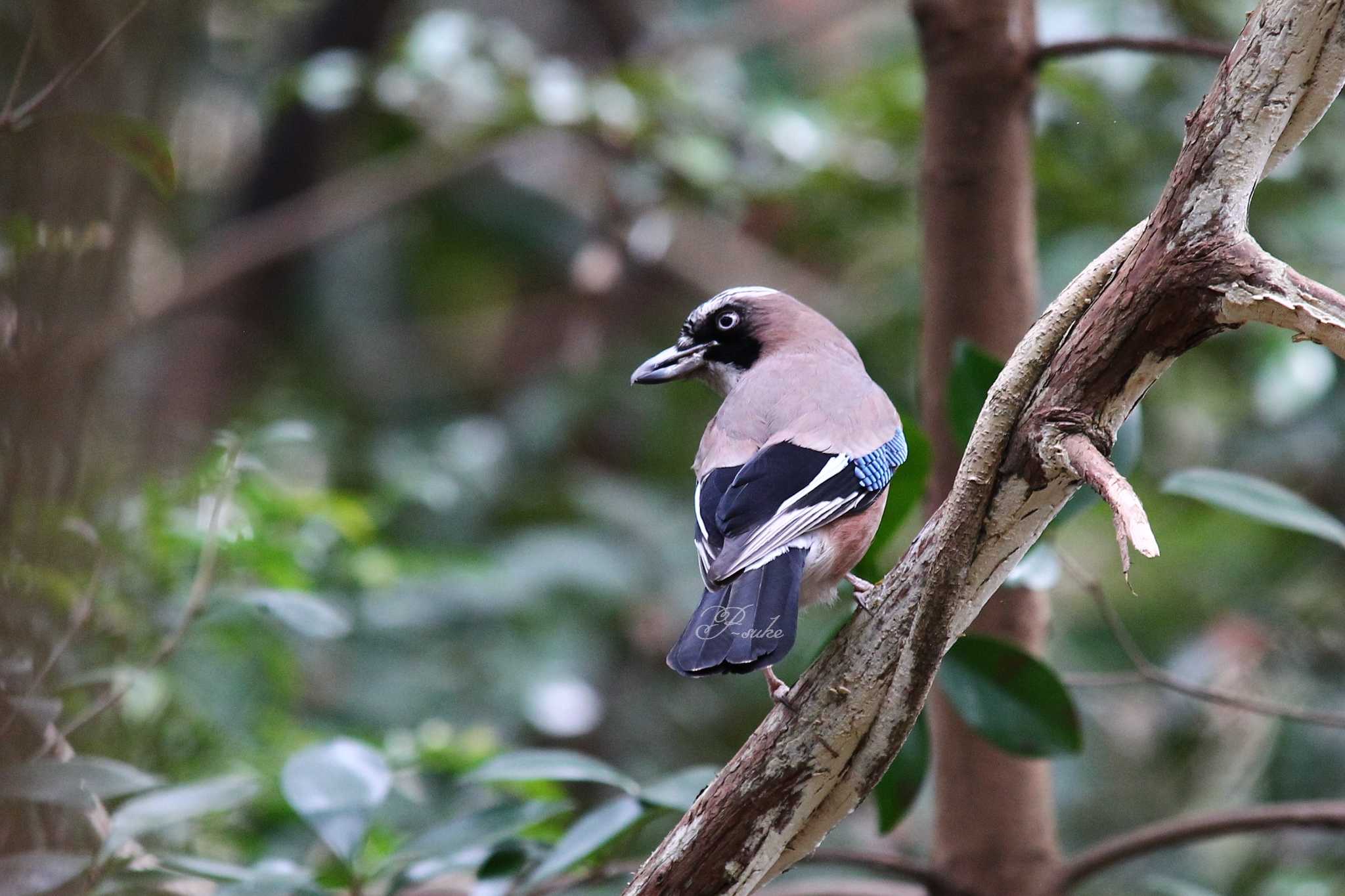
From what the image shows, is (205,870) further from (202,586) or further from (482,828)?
(202,586)

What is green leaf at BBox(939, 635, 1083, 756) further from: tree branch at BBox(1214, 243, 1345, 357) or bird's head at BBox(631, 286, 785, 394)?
tree branch at BBox(1214, 243, 1345, 357)

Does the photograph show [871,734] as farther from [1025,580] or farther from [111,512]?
[111,512]

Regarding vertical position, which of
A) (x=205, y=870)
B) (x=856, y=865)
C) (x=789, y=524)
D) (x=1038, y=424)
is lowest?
(x=856, y=865)

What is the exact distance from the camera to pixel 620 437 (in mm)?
5664

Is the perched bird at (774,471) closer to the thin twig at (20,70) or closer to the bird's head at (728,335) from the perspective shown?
the bird's head at (728,335)

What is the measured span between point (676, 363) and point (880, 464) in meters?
0.55

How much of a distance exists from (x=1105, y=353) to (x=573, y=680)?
99.4 inches

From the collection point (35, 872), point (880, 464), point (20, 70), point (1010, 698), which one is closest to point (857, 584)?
point (880, 464)

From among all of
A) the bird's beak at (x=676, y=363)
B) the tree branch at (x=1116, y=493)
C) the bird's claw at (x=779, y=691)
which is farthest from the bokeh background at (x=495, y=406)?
the tree branch at (x=1116, y=493)

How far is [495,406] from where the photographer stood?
18.8 feet

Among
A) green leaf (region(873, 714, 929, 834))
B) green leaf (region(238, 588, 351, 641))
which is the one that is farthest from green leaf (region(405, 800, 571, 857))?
green leaf (region(873, 714, 929, 834))

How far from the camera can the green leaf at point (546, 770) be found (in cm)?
195

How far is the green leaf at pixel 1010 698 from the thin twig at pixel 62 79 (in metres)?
1.33

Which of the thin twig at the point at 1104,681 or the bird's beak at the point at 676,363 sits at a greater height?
the bird's beak at the point at 676,363
